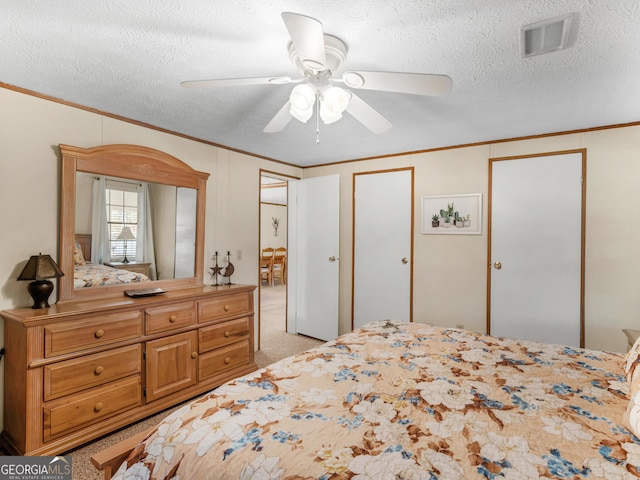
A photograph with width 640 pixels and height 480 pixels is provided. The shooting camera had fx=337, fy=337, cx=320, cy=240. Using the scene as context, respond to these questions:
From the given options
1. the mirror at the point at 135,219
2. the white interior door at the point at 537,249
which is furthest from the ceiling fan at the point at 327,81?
the white interior door at the point at 537,249

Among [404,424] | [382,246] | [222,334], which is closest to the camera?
[404,424]

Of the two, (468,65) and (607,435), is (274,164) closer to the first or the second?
(468,65)

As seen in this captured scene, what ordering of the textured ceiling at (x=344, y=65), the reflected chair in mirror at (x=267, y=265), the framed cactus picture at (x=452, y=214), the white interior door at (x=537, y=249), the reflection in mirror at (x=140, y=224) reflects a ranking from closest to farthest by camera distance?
the textured ceiling at (x=344, y=65)
the reflection in mirror at (x=140, y=224)
the white interior door at (x=537, y=249)
the framed cactus picture at (x=452, y=214)
the reflected chair in mirror at (x=267, y=265)

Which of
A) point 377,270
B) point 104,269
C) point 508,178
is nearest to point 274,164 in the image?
point 377,270

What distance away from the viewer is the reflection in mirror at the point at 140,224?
2586mm

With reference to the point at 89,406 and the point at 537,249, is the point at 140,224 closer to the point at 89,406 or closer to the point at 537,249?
the point at 89,406

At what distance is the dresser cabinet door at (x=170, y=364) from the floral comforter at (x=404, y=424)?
136 centimetres

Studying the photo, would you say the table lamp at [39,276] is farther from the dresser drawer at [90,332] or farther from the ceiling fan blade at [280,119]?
the ceiling fan blade at [280,119]

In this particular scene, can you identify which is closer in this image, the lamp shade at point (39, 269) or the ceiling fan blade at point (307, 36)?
the ceiling fan blade at point (307, 36)

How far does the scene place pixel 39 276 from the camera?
2143 millimetres

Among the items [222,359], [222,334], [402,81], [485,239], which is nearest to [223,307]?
[222,334]

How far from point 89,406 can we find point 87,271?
3.15ft

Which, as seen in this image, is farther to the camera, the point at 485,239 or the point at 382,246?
the point at 382,246

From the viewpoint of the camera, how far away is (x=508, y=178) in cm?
334
